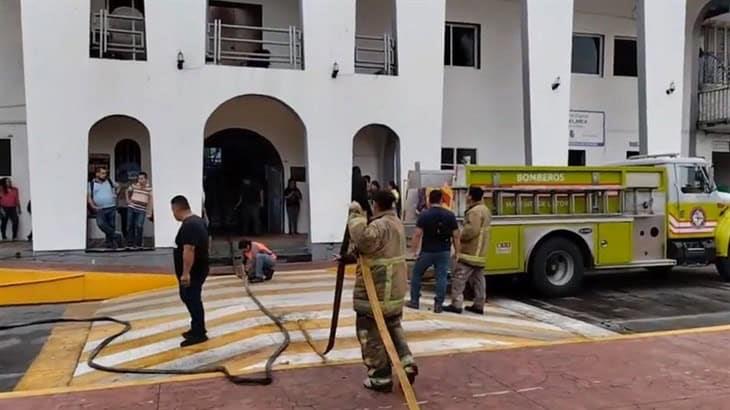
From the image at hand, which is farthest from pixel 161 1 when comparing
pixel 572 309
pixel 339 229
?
pixel 572 309

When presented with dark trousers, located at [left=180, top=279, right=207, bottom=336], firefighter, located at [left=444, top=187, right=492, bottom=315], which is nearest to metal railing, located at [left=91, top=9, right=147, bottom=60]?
dark trousers, located at [left=180, top=279, right=207, bottom=336]

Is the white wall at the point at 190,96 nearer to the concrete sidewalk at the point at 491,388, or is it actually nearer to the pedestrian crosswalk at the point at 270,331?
the pedestrian crosswalk at the point at 270,331

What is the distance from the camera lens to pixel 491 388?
5672 millimetres

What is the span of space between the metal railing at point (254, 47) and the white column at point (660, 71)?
29.8 feet

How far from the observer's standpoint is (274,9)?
1716 centimetres

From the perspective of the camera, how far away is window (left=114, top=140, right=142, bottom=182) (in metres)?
16.1

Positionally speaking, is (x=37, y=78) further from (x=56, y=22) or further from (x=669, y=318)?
(x=669, y=318)

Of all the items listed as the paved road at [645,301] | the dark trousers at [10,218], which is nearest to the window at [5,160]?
the dark trousers at [10,218]

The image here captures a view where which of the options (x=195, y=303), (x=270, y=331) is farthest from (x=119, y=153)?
(x=270, y=331)

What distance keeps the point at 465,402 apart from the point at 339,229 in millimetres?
9648

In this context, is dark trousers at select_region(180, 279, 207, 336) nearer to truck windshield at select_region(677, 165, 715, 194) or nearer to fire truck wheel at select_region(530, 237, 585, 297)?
fire truck wheel at select_region(530, 237, 585, 297)

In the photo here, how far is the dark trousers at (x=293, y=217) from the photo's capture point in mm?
17266

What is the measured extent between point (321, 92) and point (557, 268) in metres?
6.80

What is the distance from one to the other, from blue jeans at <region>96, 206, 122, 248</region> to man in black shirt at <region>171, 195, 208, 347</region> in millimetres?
6889
